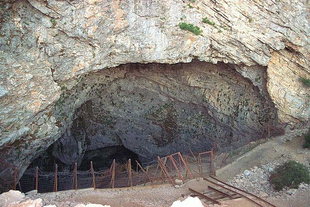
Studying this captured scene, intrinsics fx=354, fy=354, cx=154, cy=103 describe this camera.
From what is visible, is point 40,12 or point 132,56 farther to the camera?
point 132,56

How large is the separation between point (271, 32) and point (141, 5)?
19.7 feet

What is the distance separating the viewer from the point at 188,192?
14383 mm

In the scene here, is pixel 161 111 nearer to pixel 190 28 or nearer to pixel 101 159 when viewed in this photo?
pixel 101 159

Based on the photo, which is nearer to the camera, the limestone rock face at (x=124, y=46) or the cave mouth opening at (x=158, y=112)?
the limestone rock face at (x=124, y=46)

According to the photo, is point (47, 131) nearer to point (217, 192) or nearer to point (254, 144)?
point (217, 192)

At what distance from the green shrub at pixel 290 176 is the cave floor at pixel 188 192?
0.48 meters

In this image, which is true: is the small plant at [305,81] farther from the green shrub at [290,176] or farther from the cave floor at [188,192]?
the green shrub at [290,176]

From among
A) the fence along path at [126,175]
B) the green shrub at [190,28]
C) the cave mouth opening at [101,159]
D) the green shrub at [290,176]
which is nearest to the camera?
the green shrub at [290,176]

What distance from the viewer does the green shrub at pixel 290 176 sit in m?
14.2

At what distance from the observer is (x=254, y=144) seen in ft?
58.6

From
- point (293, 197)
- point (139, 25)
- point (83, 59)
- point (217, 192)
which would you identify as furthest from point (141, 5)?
point (293, 197)

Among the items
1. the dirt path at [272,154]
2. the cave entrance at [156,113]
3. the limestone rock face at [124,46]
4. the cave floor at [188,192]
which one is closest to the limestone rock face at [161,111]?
the cave entrance at [156,113]

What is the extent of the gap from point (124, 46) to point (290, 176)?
29.6ft

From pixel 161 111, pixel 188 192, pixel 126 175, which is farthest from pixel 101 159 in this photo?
pixel 188 192
